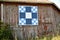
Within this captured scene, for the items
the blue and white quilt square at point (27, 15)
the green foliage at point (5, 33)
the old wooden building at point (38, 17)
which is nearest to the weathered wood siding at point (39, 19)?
the old wooden building at point (38, 17)

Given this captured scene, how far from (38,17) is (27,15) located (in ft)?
1.24

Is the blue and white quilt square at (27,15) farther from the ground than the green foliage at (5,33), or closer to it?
farther from the ground

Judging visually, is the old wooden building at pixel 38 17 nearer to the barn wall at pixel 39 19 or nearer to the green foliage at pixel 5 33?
the barn wall at pixel 39 19

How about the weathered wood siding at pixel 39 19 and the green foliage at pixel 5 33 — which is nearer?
the green foliage at pixel 5 33

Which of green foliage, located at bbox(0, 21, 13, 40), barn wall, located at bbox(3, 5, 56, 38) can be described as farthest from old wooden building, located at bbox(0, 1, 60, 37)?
green foliage, located at bbox(0, 21, 13, 40)

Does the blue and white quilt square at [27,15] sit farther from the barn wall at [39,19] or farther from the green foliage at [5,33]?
the green foliage at [5,33]

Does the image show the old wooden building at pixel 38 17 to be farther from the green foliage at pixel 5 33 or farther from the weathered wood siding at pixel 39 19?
the green foliage at pixel 5 33

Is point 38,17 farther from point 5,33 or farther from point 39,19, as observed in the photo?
point 5,33

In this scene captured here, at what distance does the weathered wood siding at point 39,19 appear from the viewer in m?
6.94

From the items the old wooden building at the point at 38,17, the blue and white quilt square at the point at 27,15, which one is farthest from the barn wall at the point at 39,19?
the blue and white quilt square at the point at 27,15

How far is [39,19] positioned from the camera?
282 inches

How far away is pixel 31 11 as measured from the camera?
278 inches

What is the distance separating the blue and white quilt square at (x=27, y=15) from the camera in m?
6.99

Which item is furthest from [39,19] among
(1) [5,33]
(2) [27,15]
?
(1) [5,33]
